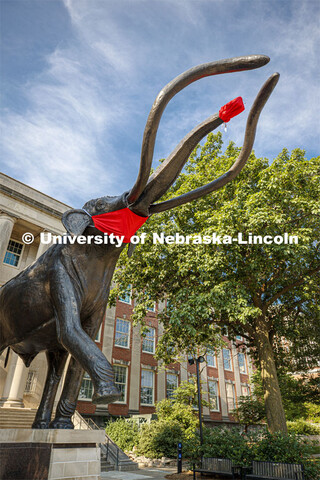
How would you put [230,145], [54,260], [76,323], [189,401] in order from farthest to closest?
[189,401]
[230,145]
[54,260]
[76,323]

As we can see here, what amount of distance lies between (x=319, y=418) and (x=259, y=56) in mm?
35725

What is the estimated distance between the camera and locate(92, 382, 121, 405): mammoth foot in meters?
2.68

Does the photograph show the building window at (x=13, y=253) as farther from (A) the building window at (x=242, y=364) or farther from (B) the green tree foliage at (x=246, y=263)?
(A) the building window at (x=242, y=364)

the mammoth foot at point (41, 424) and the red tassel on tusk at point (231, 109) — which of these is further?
the mammoth foot at point (41, 424)

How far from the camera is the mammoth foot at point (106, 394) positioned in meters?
2.68

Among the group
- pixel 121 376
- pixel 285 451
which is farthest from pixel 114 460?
pixel 121 376

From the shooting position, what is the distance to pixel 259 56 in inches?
116

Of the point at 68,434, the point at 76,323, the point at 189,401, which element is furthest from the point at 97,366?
the point at 189,401

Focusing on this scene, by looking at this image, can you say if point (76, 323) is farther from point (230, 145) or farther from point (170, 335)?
point (230, 145)

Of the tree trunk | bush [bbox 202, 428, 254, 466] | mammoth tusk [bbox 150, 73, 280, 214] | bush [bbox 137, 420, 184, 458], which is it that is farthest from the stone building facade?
mammoth tusk [bbox 150, 73, 280, 214]

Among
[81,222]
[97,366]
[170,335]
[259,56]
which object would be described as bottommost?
[97,366]

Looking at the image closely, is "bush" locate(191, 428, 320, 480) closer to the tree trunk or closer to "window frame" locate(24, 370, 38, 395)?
the tree trunk

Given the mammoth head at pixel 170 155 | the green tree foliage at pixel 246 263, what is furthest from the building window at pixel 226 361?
the mammoth head at pixel 170 155

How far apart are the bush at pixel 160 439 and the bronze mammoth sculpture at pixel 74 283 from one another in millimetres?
15716
